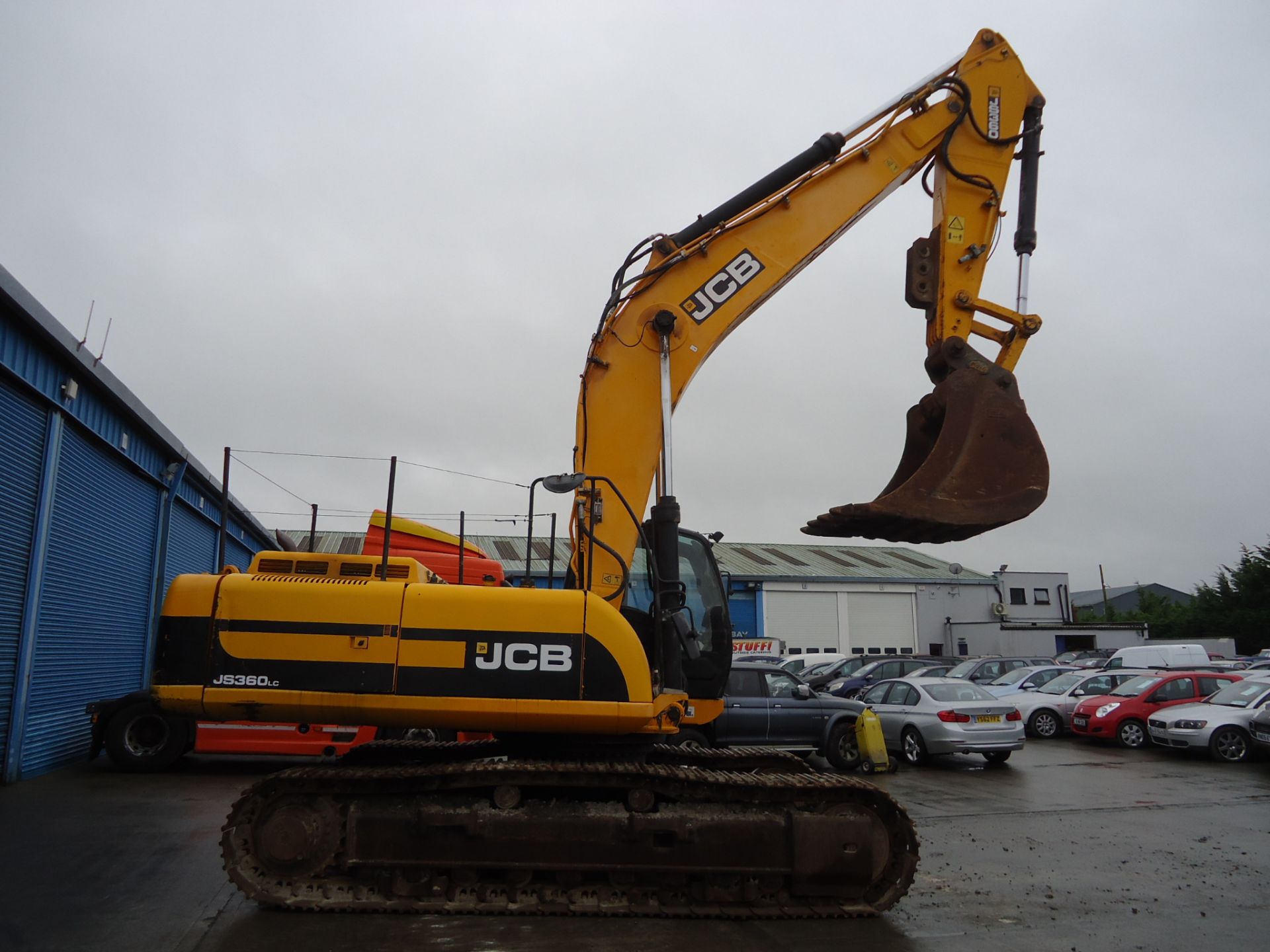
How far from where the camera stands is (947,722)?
45.4 feet

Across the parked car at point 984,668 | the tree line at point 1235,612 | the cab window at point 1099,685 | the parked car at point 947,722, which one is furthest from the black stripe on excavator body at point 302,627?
the tree line at point 1235,612

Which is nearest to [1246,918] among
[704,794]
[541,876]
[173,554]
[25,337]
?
[704,794]

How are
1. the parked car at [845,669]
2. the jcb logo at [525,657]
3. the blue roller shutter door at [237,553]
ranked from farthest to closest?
the parked car at [845,669]
the blue roller shutter door at [237,553]
the jcb logo at [525,657]

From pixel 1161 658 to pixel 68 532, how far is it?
88.0 ft

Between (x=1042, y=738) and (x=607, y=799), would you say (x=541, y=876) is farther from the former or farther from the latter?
(x=1042, y=738)

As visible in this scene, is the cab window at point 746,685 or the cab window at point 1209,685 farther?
the cab window at point 1209,685

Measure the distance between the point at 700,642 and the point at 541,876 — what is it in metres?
2.03

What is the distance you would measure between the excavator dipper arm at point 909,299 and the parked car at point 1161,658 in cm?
2193

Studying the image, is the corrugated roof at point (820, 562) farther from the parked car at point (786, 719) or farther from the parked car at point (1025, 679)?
the parked car at point (786, 719)

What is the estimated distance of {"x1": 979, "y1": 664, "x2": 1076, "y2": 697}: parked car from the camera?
19.9 metres

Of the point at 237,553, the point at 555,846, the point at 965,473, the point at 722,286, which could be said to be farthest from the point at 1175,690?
the point at 237,553

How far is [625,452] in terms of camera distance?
6707 mm

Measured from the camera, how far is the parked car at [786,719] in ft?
44.1

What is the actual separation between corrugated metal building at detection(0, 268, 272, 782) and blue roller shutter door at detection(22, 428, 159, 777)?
1.0 inches
